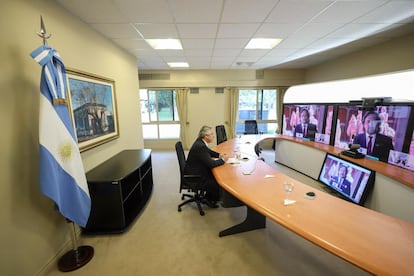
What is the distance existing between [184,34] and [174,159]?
355cm

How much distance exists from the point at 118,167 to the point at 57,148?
→ 106 cm

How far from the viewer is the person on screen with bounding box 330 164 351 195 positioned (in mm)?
2982

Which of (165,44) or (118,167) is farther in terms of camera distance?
(165,44)

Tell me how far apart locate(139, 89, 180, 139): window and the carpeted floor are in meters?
4.34

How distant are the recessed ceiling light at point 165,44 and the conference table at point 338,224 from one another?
2815 millimetres

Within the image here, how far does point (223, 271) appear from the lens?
180 cm

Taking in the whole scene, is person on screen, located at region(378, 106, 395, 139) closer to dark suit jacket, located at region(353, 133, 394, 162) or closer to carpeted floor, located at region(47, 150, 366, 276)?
dark suit jacket, located at region(353, 133, 394, 162)

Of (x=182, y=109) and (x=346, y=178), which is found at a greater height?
(x=182, y=109)

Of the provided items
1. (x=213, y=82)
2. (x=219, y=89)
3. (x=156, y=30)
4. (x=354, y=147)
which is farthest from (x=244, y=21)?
(x=219, y=89)

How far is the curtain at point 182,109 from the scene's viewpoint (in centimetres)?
634

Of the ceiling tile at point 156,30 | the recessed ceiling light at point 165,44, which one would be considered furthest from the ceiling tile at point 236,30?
the recessed ceiling light at point 165,44

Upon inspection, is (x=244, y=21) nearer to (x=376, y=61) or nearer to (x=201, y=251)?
(x=201, y=251)

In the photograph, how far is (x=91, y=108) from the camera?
2.57 metres

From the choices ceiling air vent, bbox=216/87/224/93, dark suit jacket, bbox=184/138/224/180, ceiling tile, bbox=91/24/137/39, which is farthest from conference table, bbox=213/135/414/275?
ceiling air vent, bbox=216/87/224/93
